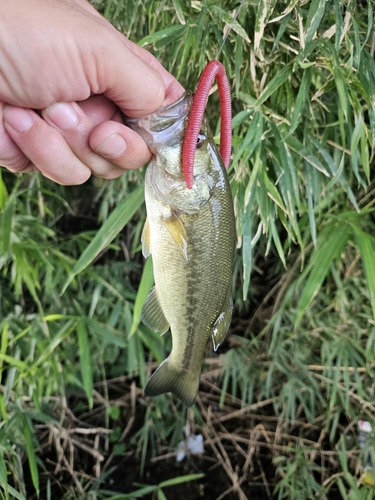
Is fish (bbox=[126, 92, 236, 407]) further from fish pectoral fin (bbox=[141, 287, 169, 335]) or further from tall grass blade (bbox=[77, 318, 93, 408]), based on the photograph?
tall grass blade (bbox=[77, 318, 93, 408])

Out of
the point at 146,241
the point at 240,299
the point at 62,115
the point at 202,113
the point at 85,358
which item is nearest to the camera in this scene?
the point at 202,113

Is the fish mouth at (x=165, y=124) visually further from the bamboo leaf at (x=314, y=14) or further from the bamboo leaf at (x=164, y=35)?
the bamboo leaf at (x=314, y=14)

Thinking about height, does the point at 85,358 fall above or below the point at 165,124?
below

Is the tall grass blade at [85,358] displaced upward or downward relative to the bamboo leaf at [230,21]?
downward

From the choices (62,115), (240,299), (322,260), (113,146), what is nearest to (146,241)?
(113,146)

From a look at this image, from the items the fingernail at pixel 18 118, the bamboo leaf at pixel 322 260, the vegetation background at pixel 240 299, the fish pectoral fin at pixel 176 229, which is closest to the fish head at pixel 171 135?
the fish pectoral fin at pixel 176 229

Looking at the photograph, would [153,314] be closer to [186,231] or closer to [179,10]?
[186,231]
